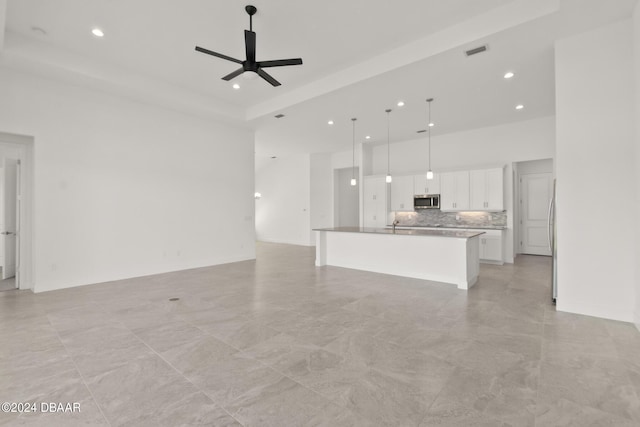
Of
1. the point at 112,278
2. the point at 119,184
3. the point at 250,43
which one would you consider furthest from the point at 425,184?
the point at 112,278

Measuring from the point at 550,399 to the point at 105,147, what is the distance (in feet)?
22.6

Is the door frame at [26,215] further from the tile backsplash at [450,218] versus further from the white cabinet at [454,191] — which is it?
the white cabinet at [454,191]

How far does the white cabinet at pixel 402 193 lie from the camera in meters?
8.59

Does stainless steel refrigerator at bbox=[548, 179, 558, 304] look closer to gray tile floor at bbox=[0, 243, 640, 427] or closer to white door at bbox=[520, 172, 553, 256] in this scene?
gray tile floor at bbox=[0, 243, 640, 427]

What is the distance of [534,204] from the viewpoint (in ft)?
26.2

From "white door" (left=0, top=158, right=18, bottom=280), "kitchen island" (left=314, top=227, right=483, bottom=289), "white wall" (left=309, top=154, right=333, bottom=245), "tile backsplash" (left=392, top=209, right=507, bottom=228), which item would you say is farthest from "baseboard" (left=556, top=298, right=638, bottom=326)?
"white door" (left=0, top=158, right=18, bottom=280)

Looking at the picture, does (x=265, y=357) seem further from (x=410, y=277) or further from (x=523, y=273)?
(x=523, y=273)

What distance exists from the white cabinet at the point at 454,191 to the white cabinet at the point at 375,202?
1689mm

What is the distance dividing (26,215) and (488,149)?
9988 mm

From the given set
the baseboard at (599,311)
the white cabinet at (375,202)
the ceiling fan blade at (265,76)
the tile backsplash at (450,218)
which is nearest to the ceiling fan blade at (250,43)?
the ceiling fan blade at (265,76)

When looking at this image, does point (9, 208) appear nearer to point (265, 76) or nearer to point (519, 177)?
point (265, 76)

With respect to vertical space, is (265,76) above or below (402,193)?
above

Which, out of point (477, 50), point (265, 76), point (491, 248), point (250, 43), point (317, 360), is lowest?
point (317, 360)

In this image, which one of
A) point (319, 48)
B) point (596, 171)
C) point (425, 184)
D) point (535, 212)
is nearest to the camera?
point (596, 171)
